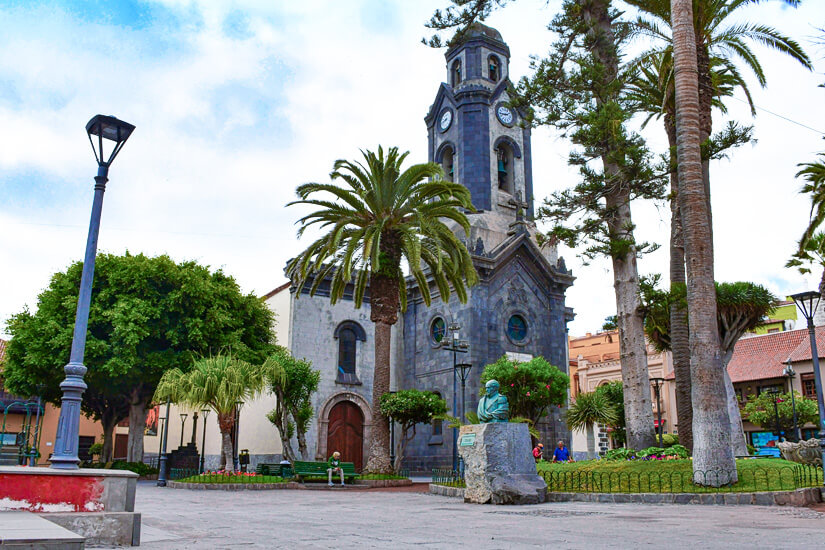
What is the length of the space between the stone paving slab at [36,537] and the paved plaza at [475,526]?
1876mm

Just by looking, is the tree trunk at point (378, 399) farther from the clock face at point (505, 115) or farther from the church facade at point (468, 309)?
the clock face at point (505, 115)

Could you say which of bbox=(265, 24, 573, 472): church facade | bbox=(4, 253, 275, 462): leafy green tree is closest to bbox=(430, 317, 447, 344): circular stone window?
bbox=(265, 24, 573, 472): church facade

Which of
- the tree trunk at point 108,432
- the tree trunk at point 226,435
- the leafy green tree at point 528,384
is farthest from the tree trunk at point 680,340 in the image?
the tree trunk at point 108,432

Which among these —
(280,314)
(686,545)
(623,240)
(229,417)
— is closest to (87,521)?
(686,545)

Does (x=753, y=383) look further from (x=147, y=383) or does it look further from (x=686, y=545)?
(x=686, y=545)

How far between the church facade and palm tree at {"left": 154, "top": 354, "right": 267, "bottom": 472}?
24.6 ft

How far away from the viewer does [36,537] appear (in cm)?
456

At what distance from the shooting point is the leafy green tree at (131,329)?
26156 mm

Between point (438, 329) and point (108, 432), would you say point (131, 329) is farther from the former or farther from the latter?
point (438, 329)

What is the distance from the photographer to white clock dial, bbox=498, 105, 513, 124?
35375 mm

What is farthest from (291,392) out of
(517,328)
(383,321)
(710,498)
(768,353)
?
(768,353)

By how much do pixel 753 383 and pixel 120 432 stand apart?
46195 millimetres

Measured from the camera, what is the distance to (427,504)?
47.1 feet

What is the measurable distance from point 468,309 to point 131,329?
1445cm
